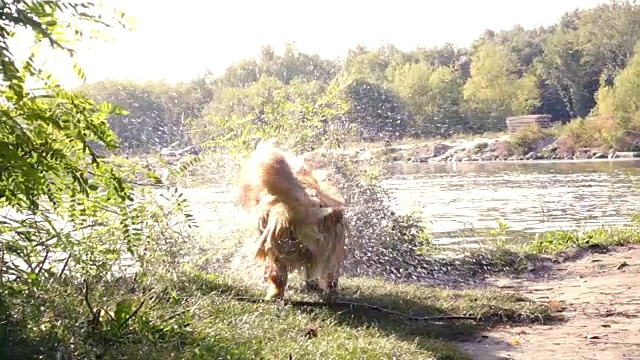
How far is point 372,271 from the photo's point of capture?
29.6 ft

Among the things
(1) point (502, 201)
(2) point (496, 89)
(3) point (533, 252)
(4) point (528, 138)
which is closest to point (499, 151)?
(4) point (528, 138)

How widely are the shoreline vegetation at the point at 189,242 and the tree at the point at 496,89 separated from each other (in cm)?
4232

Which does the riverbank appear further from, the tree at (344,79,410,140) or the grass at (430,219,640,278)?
the grass at (430,219,640,278)

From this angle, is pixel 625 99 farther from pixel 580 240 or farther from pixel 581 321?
pixel 581 321

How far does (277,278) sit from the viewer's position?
6.10m

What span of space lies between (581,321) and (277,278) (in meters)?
2.53

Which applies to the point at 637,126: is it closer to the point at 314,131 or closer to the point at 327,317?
the point at 314,131

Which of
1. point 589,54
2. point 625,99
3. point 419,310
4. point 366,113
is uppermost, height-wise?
point 589,54

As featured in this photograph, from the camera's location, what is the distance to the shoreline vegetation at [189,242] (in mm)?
3414

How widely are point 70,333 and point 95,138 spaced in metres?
0.89

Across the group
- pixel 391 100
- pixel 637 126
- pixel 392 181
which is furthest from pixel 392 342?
pixel 637 126

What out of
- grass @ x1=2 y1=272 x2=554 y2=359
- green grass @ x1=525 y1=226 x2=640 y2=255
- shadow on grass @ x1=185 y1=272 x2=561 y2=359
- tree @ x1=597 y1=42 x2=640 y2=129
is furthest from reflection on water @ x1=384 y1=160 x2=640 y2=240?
tree @ x1=597 y1=42 x2=640 y2=129

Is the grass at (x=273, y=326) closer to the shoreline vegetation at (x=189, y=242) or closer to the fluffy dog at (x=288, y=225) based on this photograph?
the shoreline vegetation at (x=189, y=242)

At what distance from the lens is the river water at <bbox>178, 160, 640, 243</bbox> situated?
30.5ft
